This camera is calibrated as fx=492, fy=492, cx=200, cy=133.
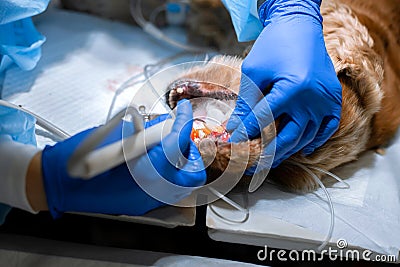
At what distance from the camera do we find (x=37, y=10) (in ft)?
3.37

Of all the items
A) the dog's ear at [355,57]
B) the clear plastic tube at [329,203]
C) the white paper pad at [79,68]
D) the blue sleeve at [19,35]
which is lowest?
the white paper pad at [79,68]

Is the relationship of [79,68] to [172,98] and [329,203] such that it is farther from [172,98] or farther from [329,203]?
[329,203]

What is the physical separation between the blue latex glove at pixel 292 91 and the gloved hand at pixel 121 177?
9 cm

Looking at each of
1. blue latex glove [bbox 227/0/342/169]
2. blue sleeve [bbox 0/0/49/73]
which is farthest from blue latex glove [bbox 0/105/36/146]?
blue latex glove [bbox 227/0/342/169]

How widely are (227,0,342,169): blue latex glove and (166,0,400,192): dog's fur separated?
0.13 feet

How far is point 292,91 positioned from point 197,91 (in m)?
0.20

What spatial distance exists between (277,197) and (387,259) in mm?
208

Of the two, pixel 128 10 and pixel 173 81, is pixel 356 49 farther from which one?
pixel 128 10

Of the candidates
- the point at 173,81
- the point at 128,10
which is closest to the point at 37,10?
the point at 173,81

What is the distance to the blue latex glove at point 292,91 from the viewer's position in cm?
78

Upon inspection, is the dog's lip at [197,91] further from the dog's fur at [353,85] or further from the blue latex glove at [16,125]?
the blue latex glove at [16,125]

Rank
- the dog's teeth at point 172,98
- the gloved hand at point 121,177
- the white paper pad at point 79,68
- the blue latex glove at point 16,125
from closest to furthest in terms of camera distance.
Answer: the gloved hand at point 121,177
the blue latex glove at point 16,125
the dog's teeth at point 172,98
the white paper pad at point 79,68

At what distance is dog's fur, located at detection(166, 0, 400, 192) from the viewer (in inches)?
34.0

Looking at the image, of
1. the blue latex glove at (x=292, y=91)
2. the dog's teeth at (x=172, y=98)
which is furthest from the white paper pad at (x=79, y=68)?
the blue latex glove at (x=292, y=91)
